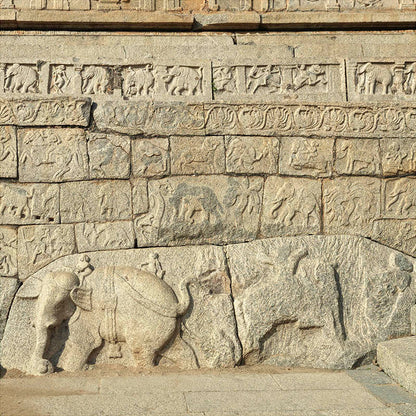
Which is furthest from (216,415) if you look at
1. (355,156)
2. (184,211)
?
(355,156)

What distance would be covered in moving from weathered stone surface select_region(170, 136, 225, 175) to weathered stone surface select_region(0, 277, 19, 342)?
5.41 ft

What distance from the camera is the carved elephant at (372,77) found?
19.4 ft

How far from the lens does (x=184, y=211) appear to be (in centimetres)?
548

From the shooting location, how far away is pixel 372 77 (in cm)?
590

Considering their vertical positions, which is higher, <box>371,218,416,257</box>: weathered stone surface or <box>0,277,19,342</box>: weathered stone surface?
<box>371,218,416,257</box>: weathered stone surface

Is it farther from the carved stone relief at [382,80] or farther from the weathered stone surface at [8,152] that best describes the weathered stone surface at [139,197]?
the carved stone relief at [382,80]

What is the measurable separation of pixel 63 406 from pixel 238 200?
2314 mm

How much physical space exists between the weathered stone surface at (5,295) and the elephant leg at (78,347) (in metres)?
0.57

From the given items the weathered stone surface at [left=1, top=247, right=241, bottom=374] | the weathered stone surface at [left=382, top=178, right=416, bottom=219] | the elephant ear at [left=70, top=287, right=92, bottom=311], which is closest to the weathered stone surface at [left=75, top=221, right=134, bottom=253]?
the weathered stone surface at [left=1, top=247, right=241, bottom=374]

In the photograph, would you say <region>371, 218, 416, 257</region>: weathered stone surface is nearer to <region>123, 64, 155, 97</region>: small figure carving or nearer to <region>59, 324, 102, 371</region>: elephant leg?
<region>123, 64, 155, 97</region>: small figure carving

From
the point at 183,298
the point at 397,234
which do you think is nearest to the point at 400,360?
the point at 397,234

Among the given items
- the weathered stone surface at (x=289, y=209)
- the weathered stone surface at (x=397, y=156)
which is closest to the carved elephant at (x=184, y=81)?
the weathered stone surface at (x=289, y=209)

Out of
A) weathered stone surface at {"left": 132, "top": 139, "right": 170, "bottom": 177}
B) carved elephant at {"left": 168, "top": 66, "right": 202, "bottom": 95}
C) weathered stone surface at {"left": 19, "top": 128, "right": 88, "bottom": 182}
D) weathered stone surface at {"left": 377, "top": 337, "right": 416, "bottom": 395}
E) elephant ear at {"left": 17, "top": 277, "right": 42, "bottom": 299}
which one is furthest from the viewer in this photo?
carved elephant at {"left": 168, "top": 66, "right": 202, "bottom": 95}

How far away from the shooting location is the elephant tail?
16.8ft
